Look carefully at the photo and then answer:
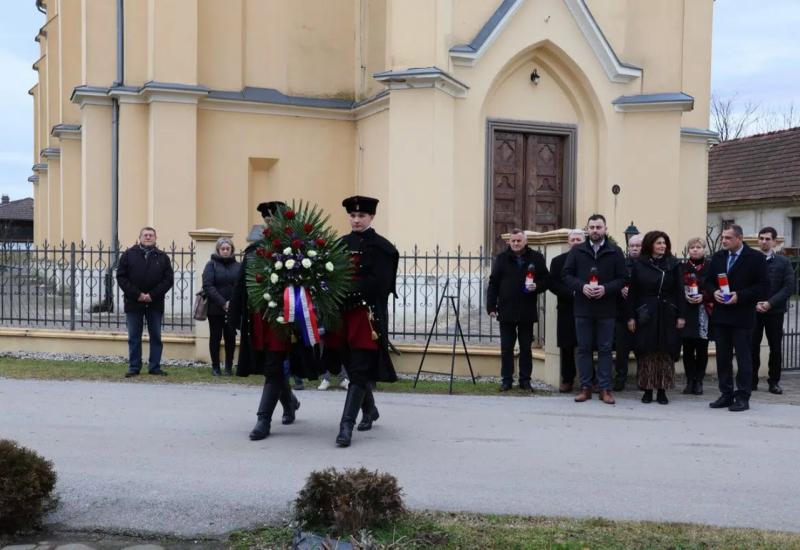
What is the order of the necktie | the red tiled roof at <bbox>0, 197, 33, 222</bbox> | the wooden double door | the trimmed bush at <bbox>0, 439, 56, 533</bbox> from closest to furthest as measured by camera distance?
the trimmed bush at <bbox>0, 439, 56, 533</bbox> < the necktie < the wooden double door < the red tiled roof at <bbox>0, 197, 33, 222</bbox>

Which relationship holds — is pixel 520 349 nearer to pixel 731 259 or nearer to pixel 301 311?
pixel 731 259

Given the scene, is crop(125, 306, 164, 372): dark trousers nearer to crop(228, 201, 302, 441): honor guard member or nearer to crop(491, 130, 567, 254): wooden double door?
crop(228, 201, 302, 441): honor guard member

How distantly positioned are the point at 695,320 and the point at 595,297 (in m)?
1.69

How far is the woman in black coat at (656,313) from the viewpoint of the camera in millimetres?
9875

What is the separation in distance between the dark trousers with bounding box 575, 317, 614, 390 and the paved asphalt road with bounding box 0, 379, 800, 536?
0.38 metres

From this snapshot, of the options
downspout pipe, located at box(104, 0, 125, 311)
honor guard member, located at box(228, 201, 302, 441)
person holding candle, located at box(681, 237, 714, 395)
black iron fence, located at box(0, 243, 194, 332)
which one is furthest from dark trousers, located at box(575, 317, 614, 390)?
downspout pipe, located at box(104, 0, 125, 311)

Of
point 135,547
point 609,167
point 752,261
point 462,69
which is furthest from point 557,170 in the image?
point 135,547

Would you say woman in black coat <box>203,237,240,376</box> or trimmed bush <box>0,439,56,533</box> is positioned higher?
woman in black coat <box>203,237,240,376</box>

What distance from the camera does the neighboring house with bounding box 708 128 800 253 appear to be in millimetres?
31562

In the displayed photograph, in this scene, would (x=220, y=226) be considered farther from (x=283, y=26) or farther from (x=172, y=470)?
(x=172, y=470)

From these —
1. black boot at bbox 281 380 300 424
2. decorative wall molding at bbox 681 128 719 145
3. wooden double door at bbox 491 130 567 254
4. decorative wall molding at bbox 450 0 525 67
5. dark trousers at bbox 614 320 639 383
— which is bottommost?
black boot at bbox 281 380 300 424

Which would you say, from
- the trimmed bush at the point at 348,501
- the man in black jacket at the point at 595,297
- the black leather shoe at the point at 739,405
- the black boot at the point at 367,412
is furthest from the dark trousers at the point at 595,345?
the trimmed bush at the point at 348,501

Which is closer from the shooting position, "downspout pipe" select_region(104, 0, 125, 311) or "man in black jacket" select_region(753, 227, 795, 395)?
"man in black jacket" select_region(753, 227, 795, 395)

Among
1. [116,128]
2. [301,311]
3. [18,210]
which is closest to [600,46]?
[116,128]
